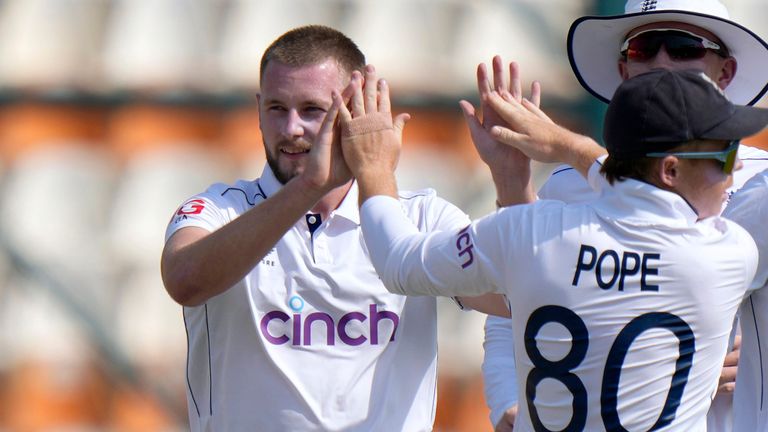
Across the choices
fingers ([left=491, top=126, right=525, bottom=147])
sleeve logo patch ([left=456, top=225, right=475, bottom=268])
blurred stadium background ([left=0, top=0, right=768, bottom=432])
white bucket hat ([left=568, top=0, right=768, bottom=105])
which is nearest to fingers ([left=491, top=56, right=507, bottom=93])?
fingers ([left=491, top=126, right=525, bottom=147])

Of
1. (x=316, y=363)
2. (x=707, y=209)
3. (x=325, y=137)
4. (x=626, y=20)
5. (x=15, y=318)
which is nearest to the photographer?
(x=707, y=209)

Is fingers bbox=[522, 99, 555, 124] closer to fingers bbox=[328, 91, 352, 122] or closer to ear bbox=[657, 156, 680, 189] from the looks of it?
fingers bbox=[328, 91, 352, 122]

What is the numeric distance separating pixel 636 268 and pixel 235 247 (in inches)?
36.6

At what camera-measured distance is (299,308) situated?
3279 mm

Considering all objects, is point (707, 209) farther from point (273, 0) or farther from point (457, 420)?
point (273, 0)

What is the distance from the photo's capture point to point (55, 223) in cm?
536

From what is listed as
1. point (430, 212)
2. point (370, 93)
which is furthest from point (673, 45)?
point (370, 93)

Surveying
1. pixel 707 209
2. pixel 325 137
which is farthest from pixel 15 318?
pixel 707 209

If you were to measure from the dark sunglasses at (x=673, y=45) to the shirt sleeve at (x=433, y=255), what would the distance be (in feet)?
3.05

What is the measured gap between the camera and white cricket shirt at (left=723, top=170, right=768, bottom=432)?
3.01 meters

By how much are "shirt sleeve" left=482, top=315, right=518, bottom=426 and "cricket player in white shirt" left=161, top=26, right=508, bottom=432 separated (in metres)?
0.22

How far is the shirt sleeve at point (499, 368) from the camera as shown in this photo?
11.7 feet

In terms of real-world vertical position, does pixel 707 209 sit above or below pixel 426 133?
below

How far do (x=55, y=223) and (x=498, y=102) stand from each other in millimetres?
2723
